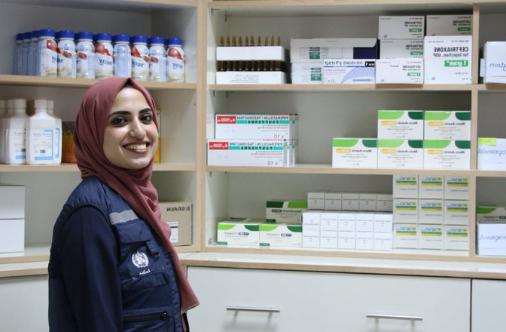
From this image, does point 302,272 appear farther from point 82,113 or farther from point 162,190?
point 82,113

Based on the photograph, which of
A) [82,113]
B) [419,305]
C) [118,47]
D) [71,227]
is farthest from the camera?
[118,47]

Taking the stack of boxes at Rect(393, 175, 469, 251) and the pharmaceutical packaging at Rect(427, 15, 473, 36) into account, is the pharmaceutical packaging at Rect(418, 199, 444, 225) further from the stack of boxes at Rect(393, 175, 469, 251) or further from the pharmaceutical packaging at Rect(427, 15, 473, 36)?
the pharmaceutical packaging at Rect(427, 15, 473, 36)

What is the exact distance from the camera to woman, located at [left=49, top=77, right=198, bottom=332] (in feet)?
5.26

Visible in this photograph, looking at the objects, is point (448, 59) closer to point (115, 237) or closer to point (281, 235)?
point (281, 235)

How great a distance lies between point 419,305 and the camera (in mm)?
2676

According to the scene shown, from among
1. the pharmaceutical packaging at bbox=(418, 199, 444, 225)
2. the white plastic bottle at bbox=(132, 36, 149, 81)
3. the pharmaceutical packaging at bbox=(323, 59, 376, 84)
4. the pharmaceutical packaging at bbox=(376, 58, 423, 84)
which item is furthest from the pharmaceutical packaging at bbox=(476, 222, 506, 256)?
the white plastic bottle at bbox=(132, 36, 149, 81)

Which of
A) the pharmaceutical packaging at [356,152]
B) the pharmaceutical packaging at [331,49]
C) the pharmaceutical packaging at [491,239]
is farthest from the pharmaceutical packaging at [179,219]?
the pharmaceutical packaging at [491,239]

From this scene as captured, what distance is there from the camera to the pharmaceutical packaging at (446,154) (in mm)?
2855

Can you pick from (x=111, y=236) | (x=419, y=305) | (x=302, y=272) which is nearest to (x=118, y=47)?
(x=302, y=272)

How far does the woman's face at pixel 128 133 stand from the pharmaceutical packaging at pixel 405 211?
4.82 ft

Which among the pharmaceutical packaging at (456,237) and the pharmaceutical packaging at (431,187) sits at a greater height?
the pharmaceutical packaging at (431,187)

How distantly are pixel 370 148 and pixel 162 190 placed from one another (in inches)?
39.1

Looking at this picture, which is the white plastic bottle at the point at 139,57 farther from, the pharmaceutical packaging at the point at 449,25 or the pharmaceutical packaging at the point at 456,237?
the pharmaceutical packaging at the point at 456,237

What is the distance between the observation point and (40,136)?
2795 millimetres
